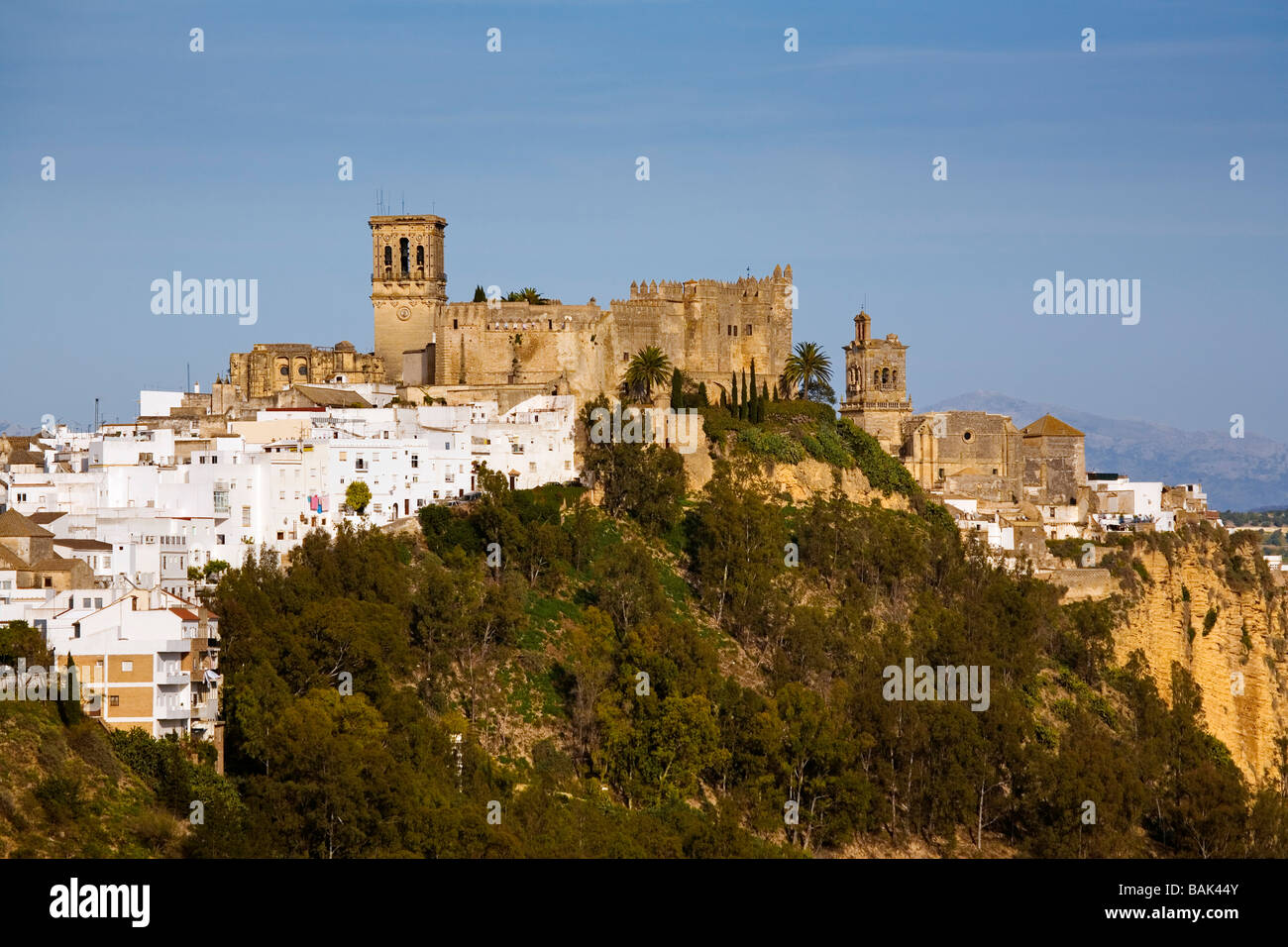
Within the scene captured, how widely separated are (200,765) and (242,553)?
1039 centimetres

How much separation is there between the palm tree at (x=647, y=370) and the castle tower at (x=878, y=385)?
1010cm

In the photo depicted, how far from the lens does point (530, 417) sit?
58.9m

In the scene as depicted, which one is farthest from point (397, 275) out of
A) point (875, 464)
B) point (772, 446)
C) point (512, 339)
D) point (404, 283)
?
point (875, 464)

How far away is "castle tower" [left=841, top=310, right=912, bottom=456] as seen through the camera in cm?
7162

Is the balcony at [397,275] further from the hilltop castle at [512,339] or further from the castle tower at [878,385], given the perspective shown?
the castle tower at [878,385]

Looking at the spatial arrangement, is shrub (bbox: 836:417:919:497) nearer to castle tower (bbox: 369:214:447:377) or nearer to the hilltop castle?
the hilltop castle

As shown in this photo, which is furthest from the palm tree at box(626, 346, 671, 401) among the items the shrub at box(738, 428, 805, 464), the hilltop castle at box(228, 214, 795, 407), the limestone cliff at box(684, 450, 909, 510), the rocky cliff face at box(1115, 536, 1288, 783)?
the rocky cliff face at box(1115, 536, 1288, 783)

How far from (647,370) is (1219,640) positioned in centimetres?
2084

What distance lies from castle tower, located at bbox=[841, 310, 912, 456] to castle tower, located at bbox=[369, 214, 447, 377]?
15403 millimetres

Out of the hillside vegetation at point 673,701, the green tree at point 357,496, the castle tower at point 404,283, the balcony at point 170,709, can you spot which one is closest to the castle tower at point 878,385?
the hillside vegetation at point 673,701

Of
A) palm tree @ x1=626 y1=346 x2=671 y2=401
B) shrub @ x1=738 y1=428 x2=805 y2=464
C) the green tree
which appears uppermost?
palm tree @ x1=626 y1=346 x2=671 y2=401

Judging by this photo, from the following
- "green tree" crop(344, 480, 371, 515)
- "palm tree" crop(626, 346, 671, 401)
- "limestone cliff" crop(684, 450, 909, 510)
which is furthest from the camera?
"palm tree" crop(626, 346, 671, 401)
